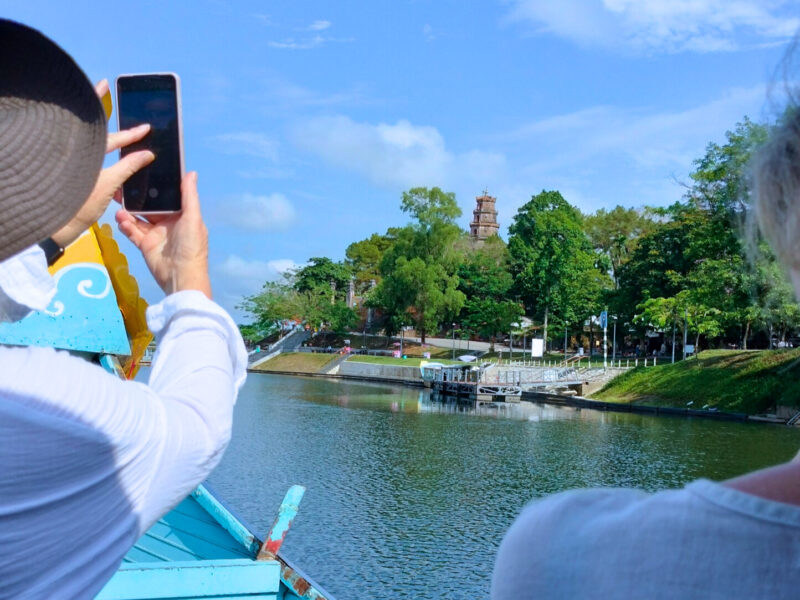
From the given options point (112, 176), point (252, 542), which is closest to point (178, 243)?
point (112, 176)

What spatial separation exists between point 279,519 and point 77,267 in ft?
6.46

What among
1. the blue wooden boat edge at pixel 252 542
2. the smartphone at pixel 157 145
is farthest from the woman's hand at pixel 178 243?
the blue wooden boat edge at pixel 252 542

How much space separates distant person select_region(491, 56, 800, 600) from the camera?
0.60 meters

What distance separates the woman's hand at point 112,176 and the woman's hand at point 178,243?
46mm

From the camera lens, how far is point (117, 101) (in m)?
1.27

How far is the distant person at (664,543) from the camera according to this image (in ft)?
1.96

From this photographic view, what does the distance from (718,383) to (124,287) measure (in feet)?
84.4

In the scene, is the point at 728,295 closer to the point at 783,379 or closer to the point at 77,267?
the point at 783,379

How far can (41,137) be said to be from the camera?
3.09 feet

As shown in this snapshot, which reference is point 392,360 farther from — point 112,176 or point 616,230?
point 112,176

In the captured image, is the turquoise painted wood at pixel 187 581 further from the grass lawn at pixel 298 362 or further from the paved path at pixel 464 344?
the grass lawn at pixel 298 362

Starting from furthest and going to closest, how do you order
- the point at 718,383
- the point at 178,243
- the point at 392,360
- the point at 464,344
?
the point at 464,344, the point at 392,360, the point at 718,383, the point at 178,243

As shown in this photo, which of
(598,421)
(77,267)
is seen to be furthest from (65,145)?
(598,421)

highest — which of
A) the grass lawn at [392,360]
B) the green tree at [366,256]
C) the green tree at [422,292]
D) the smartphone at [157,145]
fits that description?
the green tree at [366,256]
